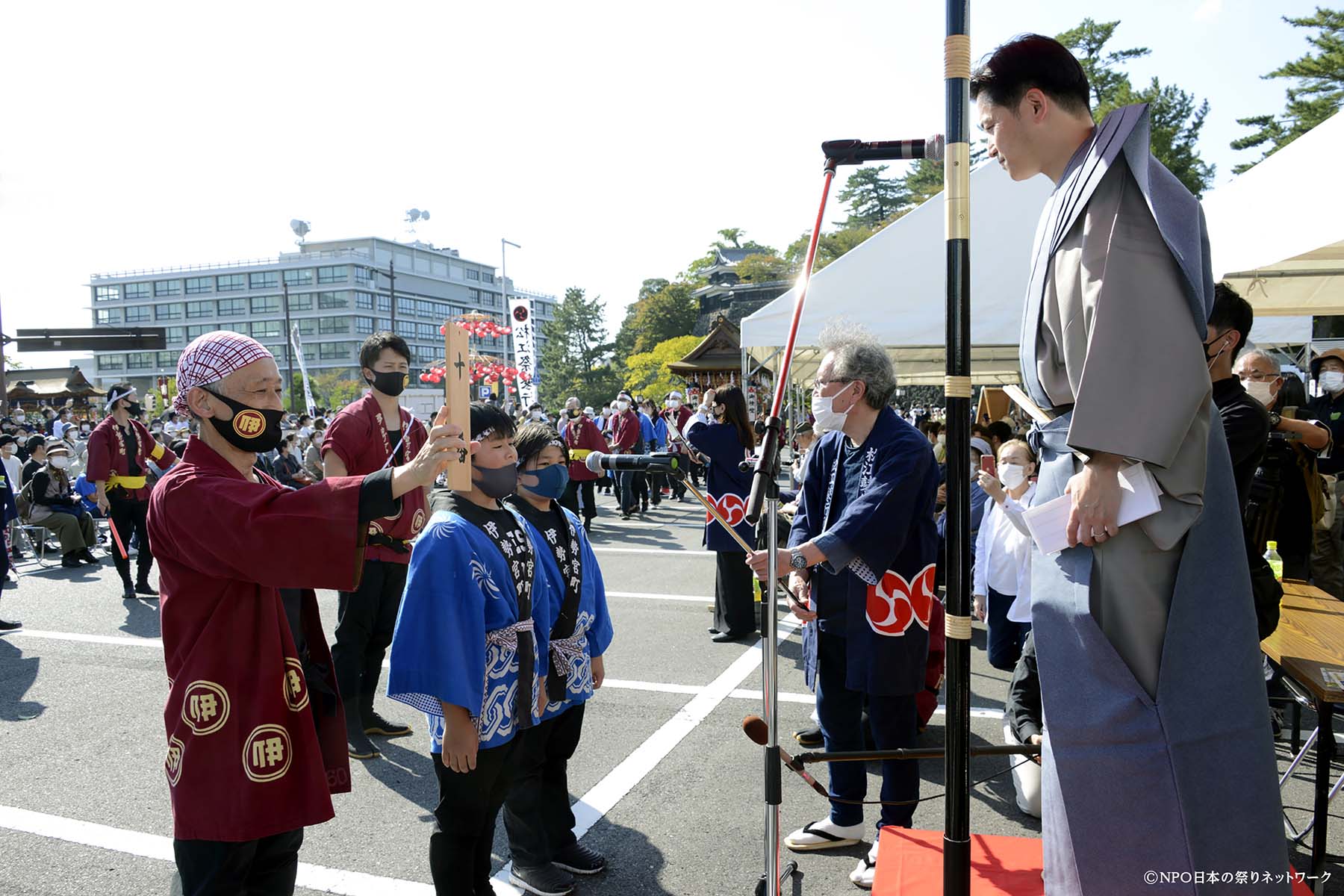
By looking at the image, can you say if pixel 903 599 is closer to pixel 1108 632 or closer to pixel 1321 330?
pixel 1108 632

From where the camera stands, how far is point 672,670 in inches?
241

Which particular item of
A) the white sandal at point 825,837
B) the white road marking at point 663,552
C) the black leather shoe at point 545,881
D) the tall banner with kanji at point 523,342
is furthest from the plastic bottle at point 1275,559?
the tall banner with kanji at point 523,342

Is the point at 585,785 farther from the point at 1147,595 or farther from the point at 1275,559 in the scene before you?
the point at 1275,559

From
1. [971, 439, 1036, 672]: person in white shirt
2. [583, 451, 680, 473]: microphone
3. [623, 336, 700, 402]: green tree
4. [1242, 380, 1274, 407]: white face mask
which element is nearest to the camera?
[583, 451, 680, 473]: microphone

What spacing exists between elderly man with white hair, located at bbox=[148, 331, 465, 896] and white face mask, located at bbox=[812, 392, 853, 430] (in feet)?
5.76

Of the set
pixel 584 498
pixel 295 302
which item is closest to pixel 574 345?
pixel 295 302

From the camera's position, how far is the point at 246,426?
236 cm

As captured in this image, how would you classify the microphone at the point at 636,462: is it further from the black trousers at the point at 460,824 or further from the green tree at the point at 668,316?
the green tree at the point at 668,316

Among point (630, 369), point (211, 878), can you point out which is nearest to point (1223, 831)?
point (211, 878)

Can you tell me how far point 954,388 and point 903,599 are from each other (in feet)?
6.15

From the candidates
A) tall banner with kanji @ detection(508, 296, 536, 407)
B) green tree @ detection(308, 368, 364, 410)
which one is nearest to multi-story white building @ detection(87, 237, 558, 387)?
green tree @ detection(308, 368, 364, 410)

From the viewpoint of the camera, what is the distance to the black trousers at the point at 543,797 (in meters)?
3.22

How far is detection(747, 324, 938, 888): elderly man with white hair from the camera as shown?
10.8 ft

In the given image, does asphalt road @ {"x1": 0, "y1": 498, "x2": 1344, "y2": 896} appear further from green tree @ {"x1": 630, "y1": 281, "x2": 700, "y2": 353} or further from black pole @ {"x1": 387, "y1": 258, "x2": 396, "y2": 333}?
green tree @ {"x1": 630, "y1": 281, "x2": 700, "y2": 353}
